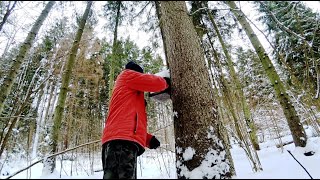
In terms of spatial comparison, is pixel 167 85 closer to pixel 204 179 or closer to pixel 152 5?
pixel 204 179

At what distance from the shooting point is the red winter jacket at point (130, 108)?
2.49 meters

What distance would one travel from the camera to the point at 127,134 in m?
2.45

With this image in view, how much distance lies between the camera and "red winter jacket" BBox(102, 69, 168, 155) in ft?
8.18

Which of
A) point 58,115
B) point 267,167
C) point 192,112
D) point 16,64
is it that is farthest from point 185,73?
point 58,115

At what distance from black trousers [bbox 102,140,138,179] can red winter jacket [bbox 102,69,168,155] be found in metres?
0.06

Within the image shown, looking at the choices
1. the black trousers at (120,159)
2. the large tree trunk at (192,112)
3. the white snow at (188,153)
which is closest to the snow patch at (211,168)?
the large tree trunk at (192,112)

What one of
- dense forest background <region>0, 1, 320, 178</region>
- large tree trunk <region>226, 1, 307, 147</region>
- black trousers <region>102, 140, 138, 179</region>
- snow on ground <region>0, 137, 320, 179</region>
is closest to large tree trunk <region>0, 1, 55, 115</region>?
dense forest background <region>0, 1, 320, 178</region>

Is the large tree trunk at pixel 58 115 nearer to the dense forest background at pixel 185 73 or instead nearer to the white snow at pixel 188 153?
the dense forest background at pixel 185 73

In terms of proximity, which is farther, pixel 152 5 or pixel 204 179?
pixel 152 5

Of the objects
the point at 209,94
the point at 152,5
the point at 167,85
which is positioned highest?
Result: the point at 152,5

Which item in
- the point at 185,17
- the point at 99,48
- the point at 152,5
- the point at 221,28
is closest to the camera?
the point at 185,17

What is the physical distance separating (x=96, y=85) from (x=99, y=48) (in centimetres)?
407

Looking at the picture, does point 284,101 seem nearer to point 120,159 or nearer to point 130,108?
point 130,108

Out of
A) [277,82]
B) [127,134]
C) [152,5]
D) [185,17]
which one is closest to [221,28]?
[152,5]
